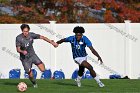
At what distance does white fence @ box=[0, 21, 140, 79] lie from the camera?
25844 mm

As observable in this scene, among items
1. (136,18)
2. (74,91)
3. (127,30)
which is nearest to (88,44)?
(74,91)

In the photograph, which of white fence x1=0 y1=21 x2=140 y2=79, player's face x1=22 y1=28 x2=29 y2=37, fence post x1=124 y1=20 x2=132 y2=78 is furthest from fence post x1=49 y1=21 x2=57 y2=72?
player's face x1=22 y1=28 x2=29 y2=37

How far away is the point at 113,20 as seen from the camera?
102 ft

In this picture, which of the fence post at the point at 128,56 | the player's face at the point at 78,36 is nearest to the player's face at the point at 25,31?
the player's face at the point at 78,36

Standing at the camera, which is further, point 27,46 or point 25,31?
point 27,46

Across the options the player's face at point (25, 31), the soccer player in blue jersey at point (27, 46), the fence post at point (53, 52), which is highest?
the fence post at point (53, 52)

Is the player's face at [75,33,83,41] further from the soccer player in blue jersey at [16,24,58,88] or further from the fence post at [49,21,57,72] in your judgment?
the fence post at [49,21,57,72]

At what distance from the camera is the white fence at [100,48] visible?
25844 millimetres

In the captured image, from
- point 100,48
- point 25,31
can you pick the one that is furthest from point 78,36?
point 100,48

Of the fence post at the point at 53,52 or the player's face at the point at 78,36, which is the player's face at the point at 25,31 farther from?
the fence post at the point at 53,52

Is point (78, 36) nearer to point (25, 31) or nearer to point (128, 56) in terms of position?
point (25, 31)

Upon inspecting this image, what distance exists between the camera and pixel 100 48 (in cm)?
2608

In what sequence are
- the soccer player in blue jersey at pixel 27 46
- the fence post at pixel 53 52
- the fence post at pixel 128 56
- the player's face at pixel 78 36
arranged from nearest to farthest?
the player's face at pixel 78 36
the soccer player in blue jersey at pixel 27 46
the fence post at pixel 128 56
the fence post at pixel 53 52

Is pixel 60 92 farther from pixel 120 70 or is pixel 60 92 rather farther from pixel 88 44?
pixel 120 70
